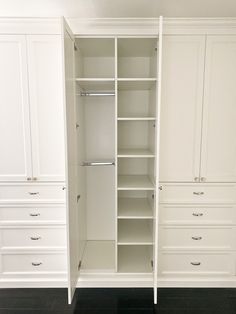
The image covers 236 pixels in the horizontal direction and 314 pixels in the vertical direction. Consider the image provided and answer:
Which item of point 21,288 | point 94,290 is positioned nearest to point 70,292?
point 94,290

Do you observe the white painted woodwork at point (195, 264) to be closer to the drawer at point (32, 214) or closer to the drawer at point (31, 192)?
the drawer at point (32, 214)

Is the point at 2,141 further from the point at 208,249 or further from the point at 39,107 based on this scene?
the point at 208,249

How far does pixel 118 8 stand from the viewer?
182cm

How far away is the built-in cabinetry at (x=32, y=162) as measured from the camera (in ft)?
6.41

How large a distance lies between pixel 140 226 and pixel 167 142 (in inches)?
37.3

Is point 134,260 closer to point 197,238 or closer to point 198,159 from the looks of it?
point 197,238

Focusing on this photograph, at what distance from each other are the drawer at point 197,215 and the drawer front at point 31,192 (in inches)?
39.5

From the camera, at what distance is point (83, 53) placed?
87.9 inches

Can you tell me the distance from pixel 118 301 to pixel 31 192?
1278 millimetres

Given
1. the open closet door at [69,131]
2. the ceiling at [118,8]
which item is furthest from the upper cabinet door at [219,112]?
the open closet door at [69,131]

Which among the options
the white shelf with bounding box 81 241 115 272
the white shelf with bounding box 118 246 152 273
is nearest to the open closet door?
the white shelf with bounding box 81 241 115 272

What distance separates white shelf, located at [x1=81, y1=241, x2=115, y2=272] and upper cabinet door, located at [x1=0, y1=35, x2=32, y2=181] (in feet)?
3.46

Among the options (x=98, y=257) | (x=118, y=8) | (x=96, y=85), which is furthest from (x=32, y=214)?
(x=118, y=8)

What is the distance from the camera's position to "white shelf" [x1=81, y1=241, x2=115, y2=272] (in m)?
2.22
